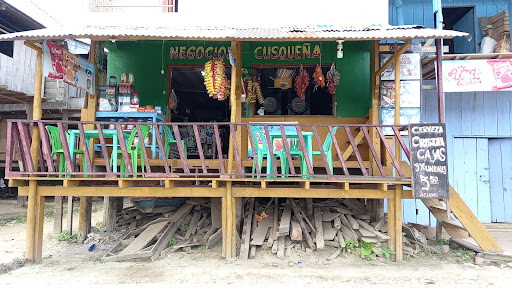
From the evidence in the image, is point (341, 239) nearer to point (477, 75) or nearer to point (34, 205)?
point (477, 75)

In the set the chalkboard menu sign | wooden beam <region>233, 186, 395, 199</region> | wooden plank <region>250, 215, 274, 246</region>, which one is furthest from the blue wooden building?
wooden plank <region>250, 215, 274, 246</region>

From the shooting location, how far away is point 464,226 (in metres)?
6.02

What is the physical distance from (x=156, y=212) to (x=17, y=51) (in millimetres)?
7987

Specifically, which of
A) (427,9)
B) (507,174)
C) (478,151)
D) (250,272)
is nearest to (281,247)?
(250,272)

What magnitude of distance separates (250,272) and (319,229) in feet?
5.81

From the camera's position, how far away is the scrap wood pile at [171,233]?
6.38 meters

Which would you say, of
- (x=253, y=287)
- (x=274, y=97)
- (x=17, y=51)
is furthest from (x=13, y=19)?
(x=253, y=287)

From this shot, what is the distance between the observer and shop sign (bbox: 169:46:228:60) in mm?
8391

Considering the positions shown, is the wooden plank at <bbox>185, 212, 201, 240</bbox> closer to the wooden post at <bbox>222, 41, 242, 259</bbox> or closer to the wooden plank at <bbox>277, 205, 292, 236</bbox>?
the wooden post at <bbox>222, 41, 242, 259</bbox>

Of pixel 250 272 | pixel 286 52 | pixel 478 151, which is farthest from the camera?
pixel 478 151

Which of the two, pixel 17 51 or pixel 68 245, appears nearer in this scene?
pixel 68 245

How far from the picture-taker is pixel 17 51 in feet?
37.1

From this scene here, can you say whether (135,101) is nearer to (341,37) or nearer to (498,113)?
(341,37)

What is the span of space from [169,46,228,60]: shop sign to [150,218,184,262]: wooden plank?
3.89 metres
